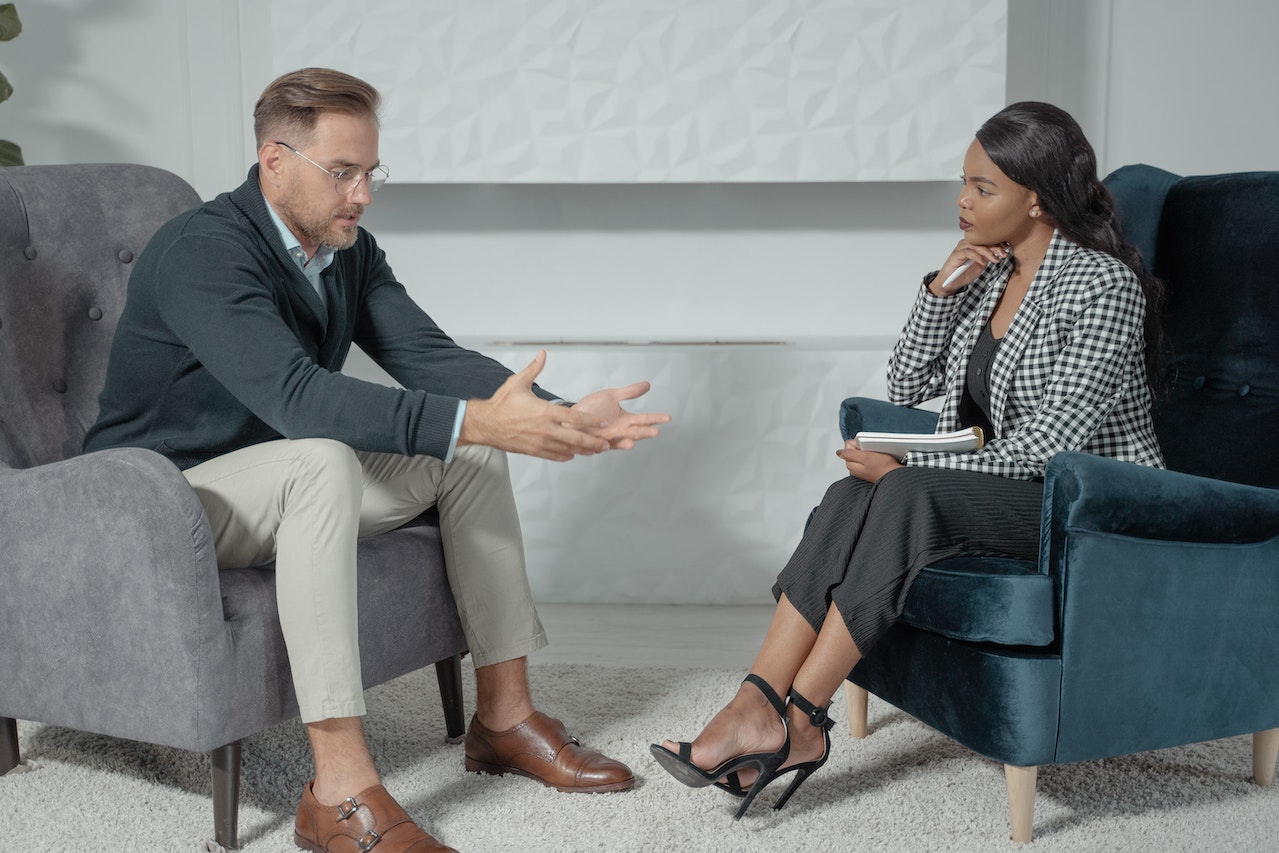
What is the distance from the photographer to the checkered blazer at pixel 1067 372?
1953 mm

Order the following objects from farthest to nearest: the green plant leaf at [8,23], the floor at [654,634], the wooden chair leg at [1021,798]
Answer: the green plant leaf at [8,23], the floor at [654,634], the wooden chair leg at [1021,798]

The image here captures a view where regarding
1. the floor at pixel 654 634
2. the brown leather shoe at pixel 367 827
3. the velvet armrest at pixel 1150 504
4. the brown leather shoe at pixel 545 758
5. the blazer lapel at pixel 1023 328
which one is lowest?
the floor at pixel 654 634

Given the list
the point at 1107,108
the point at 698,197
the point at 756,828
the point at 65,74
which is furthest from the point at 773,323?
the point at 65,74

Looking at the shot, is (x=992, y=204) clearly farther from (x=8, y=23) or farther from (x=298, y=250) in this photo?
(x=8, y=23)

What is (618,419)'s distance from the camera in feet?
6.04

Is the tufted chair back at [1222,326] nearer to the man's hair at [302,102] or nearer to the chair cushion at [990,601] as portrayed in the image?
the chair cushion at [990,601]

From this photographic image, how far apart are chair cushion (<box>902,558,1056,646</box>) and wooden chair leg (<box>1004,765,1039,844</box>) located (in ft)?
0.67

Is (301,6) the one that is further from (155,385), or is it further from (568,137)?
(155,385)

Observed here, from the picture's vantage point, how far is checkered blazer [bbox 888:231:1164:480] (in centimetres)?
195

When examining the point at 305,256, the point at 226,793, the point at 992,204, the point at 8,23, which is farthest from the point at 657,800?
the point at 8,23

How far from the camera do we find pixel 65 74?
358cm

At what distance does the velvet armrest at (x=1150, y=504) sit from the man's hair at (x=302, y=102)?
1.23 metres

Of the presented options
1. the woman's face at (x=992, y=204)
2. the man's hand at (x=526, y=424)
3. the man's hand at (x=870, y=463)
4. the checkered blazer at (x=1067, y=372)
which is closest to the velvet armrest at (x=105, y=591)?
the man's hand at (x=526, y=424)

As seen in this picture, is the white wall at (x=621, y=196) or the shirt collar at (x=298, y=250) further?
the white wall at (x=621, y=196)
